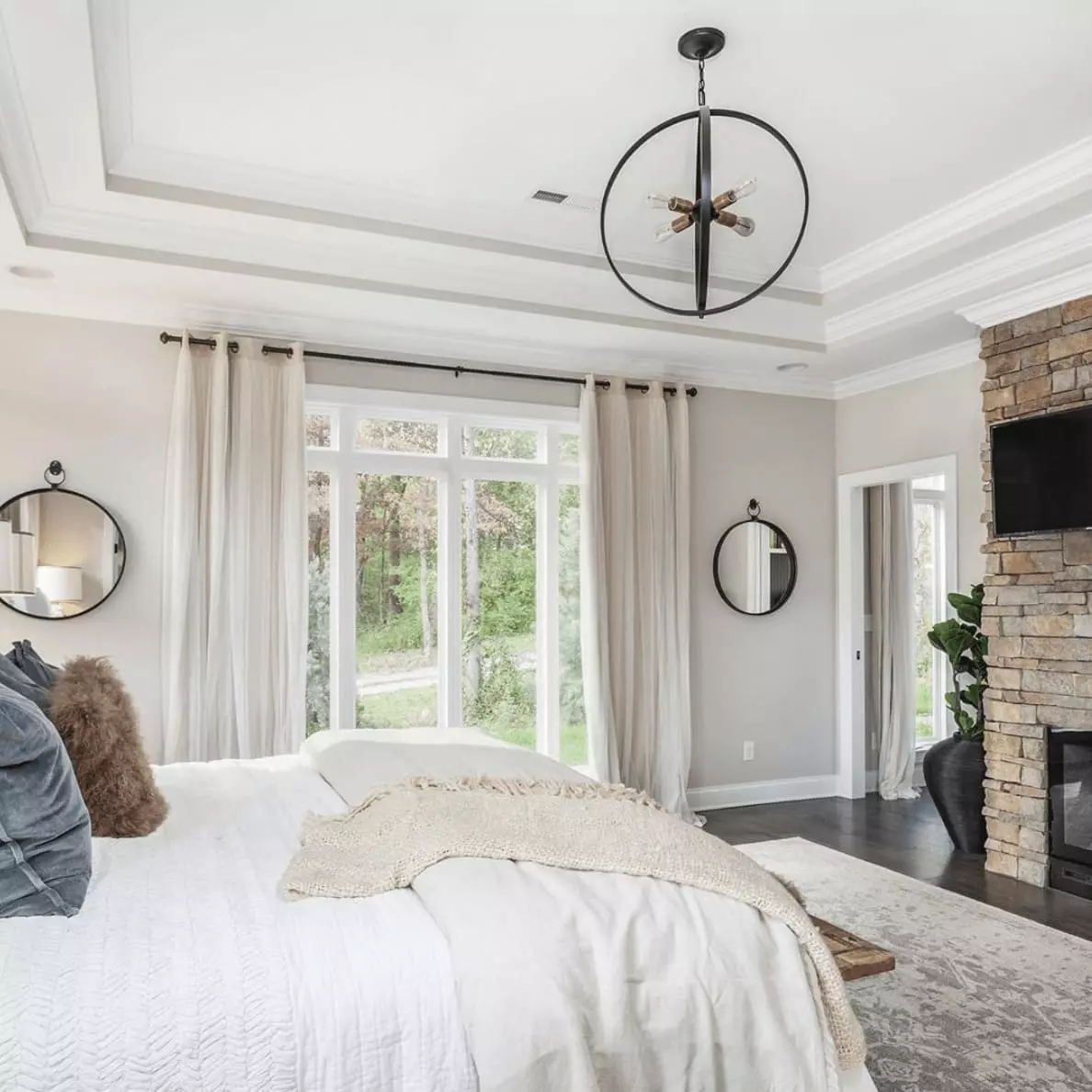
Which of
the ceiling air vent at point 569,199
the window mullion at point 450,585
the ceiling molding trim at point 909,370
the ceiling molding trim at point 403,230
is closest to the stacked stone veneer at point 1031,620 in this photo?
the ceiling molding trim at point 909,370

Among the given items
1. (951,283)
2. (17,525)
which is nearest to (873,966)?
(951,283)

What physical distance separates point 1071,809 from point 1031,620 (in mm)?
811

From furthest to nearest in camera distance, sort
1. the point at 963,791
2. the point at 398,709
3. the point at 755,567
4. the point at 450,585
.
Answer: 1. the point at 755,567
2. the point at 450,585
3. the point at 398,709
4. the point at 963,791

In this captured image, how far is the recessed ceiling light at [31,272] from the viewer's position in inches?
146

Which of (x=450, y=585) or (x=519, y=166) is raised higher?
(x=519, y=166)

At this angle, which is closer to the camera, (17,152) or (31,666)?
(31,666)

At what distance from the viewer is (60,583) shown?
4.02 metres

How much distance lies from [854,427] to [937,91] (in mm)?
2969

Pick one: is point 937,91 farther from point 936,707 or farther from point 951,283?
point 936,707

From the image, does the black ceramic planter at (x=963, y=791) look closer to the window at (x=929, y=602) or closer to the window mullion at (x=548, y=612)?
the window mullion at (x=548, y=612)

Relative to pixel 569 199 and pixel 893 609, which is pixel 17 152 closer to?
pixel 569 199

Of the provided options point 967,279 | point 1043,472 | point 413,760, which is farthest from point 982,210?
point 413,760

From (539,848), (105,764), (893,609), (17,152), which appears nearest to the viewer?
(539,848)

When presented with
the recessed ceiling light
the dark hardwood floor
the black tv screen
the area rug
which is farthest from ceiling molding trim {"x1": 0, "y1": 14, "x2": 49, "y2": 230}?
the dark hardwood floor
